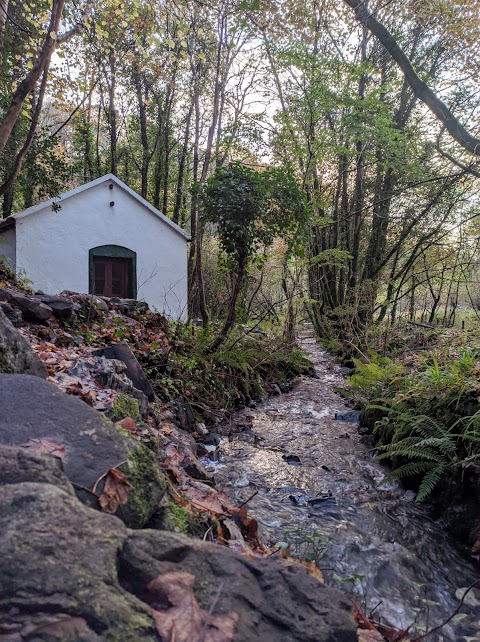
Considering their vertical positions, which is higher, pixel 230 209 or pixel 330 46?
pixel 330 46

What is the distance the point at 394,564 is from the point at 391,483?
1.52 m

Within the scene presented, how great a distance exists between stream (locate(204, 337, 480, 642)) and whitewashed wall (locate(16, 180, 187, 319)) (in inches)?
286

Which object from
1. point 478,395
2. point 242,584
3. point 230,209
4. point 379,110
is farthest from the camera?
point 379,110

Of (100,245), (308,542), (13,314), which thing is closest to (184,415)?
(13,314)

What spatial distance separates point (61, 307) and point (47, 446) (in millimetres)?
4608

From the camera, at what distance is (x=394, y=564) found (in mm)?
3408

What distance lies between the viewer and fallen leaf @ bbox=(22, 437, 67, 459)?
6.15 ft

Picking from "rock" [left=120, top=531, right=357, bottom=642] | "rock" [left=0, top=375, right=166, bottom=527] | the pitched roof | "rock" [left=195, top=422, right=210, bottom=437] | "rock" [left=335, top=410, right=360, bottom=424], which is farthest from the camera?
the pitched roof

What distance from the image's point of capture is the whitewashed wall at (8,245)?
13.6 m

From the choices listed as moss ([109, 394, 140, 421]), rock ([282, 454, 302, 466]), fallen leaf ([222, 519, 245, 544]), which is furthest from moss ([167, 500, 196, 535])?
rock ([282, 454, 302, 466])

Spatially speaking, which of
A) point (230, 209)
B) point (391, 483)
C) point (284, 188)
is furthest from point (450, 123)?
point (391, 483)

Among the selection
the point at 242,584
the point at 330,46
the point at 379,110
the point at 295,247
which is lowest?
the point at 242,584

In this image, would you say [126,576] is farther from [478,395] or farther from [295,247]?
[295,247]

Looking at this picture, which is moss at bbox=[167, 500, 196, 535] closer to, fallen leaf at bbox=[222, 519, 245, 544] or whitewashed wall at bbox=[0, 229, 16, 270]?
fallen leaf at bbox=[222, 519, 245, 544]
